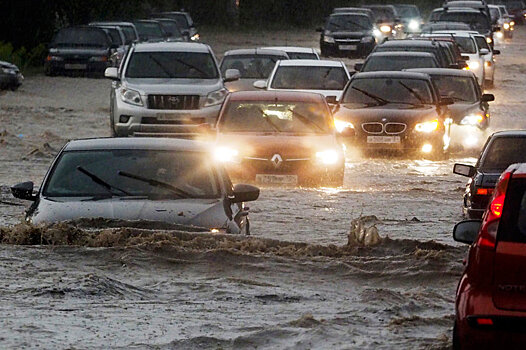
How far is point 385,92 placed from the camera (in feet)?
83.4

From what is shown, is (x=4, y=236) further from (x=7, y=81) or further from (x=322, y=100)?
(x=7, y=81)

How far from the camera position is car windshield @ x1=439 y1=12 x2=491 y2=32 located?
55.4 meters

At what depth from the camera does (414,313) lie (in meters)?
9.91

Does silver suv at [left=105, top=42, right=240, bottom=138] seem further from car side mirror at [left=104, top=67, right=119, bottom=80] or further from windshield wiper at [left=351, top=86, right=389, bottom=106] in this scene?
windshield wiper at [left=351, top=86, right=389, bottom=106]

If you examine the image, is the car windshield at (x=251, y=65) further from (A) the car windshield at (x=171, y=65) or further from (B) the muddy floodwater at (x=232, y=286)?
(B) the muddy floodwater at (x=232, y=286)

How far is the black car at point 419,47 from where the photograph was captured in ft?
113

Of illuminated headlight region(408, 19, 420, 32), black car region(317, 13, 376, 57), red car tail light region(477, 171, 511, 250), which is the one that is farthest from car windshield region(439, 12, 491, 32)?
red car tail light region(477, 171, 511, 250)

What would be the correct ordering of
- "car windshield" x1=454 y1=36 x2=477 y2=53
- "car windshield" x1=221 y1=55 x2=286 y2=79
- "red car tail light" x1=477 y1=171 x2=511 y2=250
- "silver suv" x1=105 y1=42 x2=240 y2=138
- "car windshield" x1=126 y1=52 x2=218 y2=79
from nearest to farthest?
"red car tail light" x1=477 y1=171 x2=511 y2=250 → "silver suv" x1=105 y1=42 x2=240 y2=138 → "car windshield" x1=126 y1=52 x2=218 y2=79 → "car windshield" x1=221 y1=55 x2=286 y2=79 → "car windshield" x1=454 y1=36 x2=477 y2=53

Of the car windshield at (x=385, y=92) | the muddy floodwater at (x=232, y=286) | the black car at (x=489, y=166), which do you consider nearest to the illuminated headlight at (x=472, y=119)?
the car windshield at (x=385, y=92)

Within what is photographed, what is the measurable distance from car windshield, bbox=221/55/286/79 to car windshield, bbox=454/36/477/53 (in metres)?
12.5

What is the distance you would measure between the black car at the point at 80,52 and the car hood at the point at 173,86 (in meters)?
18.6

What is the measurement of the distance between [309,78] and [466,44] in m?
16.2

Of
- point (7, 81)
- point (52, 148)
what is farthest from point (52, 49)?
point (52, 148)

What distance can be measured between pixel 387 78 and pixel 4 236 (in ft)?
45.9
